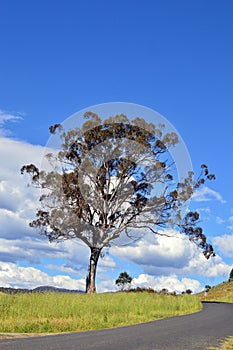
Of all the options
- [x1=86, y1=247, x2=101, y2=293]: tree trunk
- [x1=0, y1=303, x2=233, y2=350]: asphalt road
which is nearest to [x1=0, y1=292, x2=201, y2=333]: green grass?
[x1=0, y1=303, x2=233, y2=350]: asphalt road

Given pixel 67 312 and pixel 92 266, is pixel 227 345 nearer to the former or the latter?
pixel 67 312

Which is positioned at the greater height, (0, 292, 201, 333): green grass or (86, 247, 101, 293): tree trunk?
(86, 247, 101, 293): tree trunk

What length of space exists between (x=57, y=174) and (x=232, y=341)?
3029cm

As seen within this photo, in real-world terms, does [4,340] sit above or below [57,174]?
below

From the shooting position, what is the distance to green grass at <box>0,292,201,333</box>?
16000 mm

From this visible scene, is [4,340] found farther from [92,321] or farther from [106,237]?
[106,237]

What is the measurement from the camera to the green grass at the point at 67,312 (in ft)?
52.5

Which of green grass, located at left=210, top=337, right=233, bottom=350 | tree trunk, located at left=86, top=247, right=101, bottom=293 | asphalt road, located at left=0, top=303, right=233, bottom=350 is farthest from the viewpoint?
tree trunk, located at left=86, top=247, right=101, bottom=293

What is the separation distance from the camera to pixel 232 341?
13445 millimetres

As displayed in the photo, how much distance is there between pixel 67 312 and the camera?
2006 cm

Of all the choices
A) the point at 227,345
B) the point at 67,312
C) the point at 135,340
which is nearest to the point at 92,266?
the point at 67,312

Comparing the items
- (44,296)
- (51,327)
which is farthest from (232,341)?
(44,296)

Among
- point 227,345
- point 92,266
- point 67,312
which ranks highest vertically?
point 92,266

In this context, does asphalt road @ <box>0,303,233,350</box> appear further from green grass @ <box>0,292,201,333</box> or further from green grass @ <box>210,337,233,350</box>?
green grass @ <box>0,292,201,333</box>
